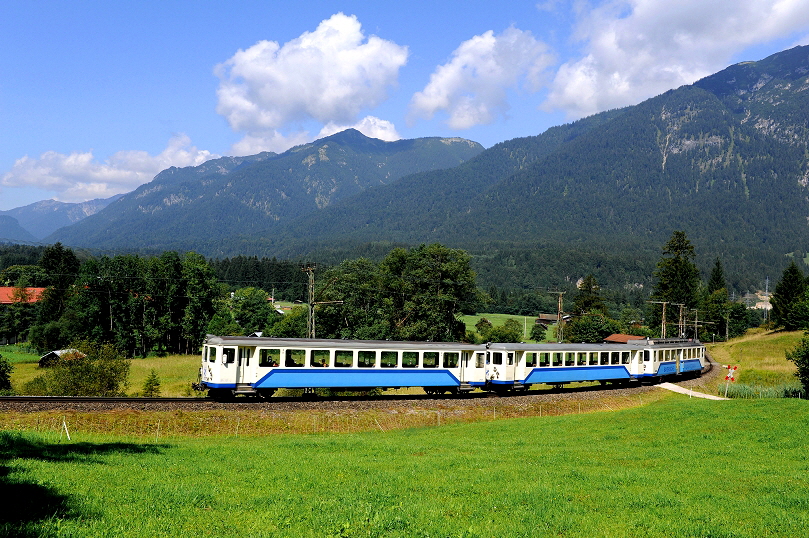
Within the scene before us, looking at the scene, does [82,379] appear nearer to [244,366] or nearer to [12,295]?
[244,366]

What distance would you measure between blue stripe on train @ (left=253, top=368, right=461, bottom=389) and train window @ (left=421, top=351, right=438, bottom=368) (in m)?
0.37

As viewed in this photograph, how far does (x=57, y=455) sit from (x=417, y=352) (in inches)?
873

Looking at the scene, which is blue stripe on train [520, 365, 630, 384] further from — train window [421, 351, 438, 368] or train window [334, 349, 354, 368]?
train window [334, 349, 354, 368]

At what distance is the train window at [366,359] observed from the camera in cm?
3356

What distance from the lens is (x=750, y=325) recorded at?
159 meters

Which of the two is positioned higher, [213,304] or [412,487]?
[213,304]

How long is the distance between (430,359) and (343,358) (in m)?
5.91

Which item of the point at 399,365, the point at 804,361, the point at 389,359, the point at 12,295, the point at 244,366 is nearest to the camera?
the point at 244,366

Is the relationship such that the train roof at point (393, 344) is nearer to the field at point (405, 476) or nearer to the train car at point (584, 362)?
the train car at point (584, 362)

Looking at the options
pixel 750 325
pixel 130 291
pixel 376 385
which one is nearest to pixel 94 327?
pixel 130 291

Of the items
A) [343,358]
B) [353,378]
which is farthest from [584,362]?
[343,358]

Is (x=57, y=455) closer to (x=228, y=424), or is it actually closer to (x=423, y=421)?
(x=228, y=424)

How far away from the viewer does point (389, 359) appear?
113ft

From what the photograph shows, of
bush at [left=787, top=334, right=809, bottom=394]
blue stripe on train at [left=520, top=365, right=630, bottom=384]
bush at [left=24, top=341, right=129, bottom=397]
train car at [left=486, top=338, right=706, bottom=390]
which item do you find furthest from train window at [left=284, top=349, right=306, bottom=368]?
bush at [left=787, top=334, right=809, bottom=394]
